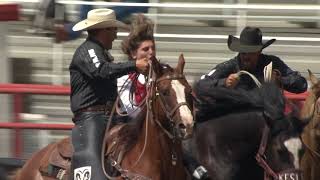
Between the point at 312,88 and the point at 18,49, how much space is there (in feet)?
18.1

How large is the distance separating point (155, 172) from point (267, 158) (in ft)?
2.37

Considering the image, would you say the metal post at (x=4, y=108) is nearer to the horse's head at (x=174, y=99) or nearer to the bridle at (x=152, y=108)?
the bridle at (x=152, y=108)

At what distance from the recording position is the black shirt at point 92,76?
632cm

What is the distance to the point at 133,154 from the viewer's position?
6410mm

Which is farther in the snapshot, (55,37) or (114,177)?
(55,37)

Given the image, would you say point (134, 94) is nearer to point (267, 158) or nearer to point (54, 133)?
point (267, 158)

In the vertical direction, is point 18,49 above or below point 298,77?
below

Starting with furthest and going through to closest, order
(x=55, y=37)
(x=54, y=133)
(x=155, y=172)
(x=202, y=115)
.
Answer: (x=55, y=37), (x=54, y=133), (x=202, y=115), (x=155, y=172)

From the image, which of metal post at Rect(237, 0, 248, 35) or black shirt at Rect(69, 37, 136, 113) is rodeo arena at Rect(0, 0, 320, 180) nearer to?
metal post at Rect(237, 0, 248, 35)

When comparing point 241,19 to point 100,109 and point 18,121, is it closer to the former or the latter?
point 18,121

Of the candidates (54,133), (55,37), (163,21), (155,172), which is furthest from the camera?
(163,21)

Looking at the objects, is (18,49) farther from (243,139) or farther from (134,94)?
(243,139)

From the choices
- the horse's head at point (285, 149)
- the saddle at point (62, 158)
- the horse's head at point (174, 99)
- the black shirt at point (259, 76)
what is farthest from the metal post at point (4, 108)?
the horse's head at point (285, 149)

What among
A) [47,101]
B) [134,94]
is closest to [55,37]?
[47,101]
